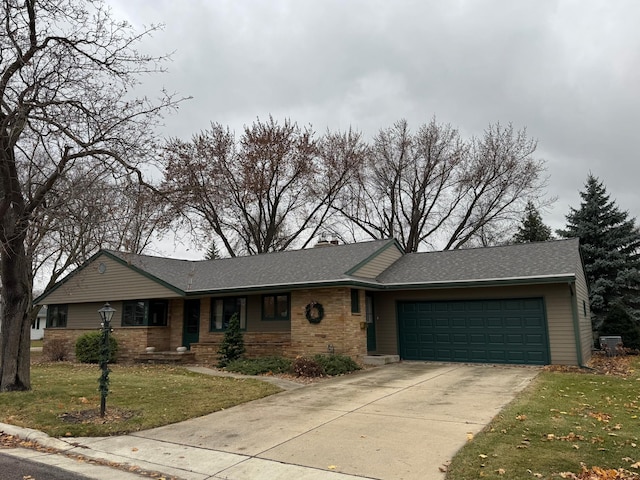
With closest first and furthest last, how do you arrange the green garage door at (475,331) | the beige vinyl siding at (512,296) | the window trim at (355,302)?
the beige vinyl siding at (512,296) → the green garage door at (475,331) → the window trim at (355,302)

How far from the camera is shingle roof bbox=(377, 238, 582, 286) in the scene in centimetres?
1428

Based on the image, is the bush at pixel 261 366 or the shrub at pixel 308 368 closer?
the shrub at pixel 308 368

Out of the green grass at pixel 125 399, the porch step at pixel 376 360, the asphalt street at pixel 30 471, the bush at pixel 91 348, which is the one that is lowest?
the asphalt street at pixel 30 471

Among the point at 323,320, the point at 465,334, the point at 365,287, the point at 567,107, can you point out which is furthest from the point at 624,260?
the point at 323,320

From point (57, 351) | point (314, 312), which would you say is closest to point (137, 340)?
point (57, 351)

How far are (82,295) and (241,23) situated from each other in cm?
1566

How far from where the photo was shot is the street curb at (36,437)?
6582mm

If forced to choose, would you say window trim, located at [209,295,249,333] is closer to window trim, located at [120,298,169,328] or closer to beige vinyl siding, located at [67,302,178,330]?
window trim, located at [120,298,169,328]

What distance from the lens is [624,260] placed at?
23.1m

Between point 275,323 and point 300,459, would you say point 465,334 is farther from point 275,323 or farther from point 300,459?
point 300,459

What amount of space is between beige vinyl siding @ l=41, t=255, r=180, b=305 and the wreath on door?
5.67 m

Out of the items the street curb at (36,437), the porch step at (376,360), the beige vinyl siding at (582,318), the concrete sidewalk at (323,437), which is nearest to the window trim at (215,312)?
the porch step at (376,360)

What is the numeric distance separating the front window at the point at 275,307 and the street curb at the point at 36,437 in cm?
986

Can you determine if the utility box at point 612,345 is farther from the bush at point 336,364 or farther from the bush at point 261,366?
the bush at point 261,366
